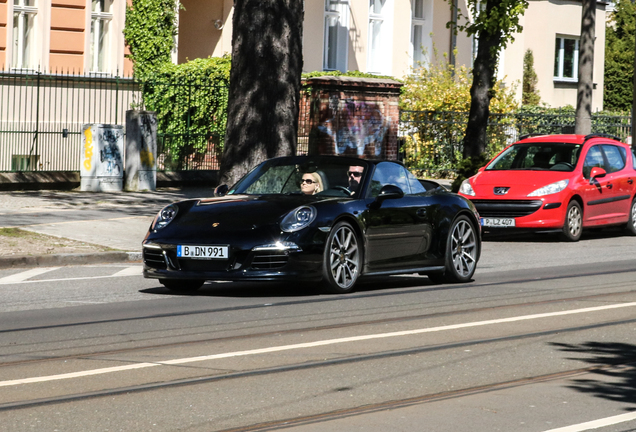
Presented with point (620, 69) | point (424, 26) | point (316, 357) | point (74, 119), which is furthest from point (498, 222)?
point (620, 69)

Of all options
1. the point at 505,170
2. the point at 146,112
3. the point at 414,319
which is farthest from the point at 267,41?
the point at 414,319

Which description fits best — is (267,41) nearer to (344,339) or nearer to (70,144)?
(70,144)

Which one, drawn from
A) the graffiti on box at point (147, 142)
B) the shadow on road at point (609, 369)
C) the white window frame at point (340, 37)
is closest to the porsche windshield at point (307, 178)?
the shadow on road at point (609, 369)

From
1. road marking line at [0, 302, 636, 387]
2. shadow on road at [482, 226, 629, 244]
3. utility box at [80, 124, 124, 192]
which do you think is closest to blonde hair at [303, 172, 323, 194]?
road marking line at [0, 302, 636, 387]

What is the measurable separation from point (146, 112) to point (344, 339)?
54.3ft

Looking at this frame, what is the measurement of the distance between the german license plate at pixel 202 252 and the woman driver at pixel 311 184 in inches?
55.9

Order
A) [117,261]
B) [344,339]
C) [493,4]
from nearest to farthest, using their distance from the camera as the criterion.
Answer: [344,339] → [117,261] → [493,4]

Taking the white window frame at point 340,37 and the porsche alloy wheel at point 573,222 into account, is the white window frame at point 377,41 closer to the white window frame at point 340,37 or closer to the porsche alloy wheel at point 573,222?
the white window frame at point 340,37

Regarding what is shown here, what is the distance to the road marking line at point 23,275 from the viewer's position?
1202 centimetres

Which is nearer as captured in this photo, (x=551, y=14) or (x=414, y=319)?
(x=414, y=319)

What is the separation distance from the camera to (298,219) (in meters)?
10.4

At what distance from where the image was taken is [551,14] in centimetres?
4634

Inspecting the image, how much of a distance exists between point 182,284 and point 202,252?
103 centimetres

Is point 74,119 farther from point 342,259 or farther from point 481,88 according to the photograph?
point 342,259
